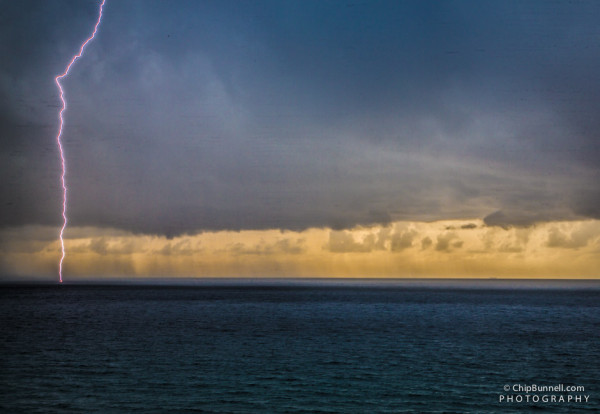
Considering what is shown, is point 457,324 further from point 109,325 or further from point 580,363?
point 109,325

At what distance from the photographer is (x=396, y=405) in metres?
31.1

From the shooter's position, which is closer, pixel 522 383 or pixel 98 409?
pixel 98 409

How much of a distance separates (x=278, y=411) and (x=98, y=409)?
10.4 meters

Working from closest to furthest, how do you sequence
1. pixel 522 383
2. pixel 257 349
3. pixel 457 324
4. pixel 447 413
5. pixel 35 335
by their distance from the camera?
pixel 447 413, pixel 522 383, pixel 257 349, pixel 35 335, pixel 457 324

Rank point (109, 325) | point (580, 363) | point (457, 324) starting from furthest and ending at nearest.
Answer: point (457, 324)
point (109, 325)
point (580, 363)

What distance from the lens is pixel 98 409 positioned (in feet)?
98.3

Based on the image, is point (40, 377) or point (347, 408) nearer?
point (347, 408)

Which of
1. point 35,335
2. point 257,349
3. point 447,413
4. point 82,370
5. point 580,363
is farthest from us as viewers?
point 35,335

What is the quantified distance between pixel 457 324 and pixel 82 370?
6144 centimetres

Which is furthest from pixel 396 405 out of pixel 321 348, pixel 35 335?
pixel 35 335

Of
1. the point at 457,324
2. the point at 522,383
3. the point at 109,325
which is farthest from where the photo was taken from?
the point at 457,324

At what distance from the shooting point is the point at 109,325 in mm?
78562

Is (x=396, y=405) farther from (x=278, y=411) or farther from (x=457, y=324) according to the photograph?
(x=457, y=324)

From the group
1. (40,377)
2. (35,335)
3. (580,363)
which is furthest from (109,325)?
(580,363)
